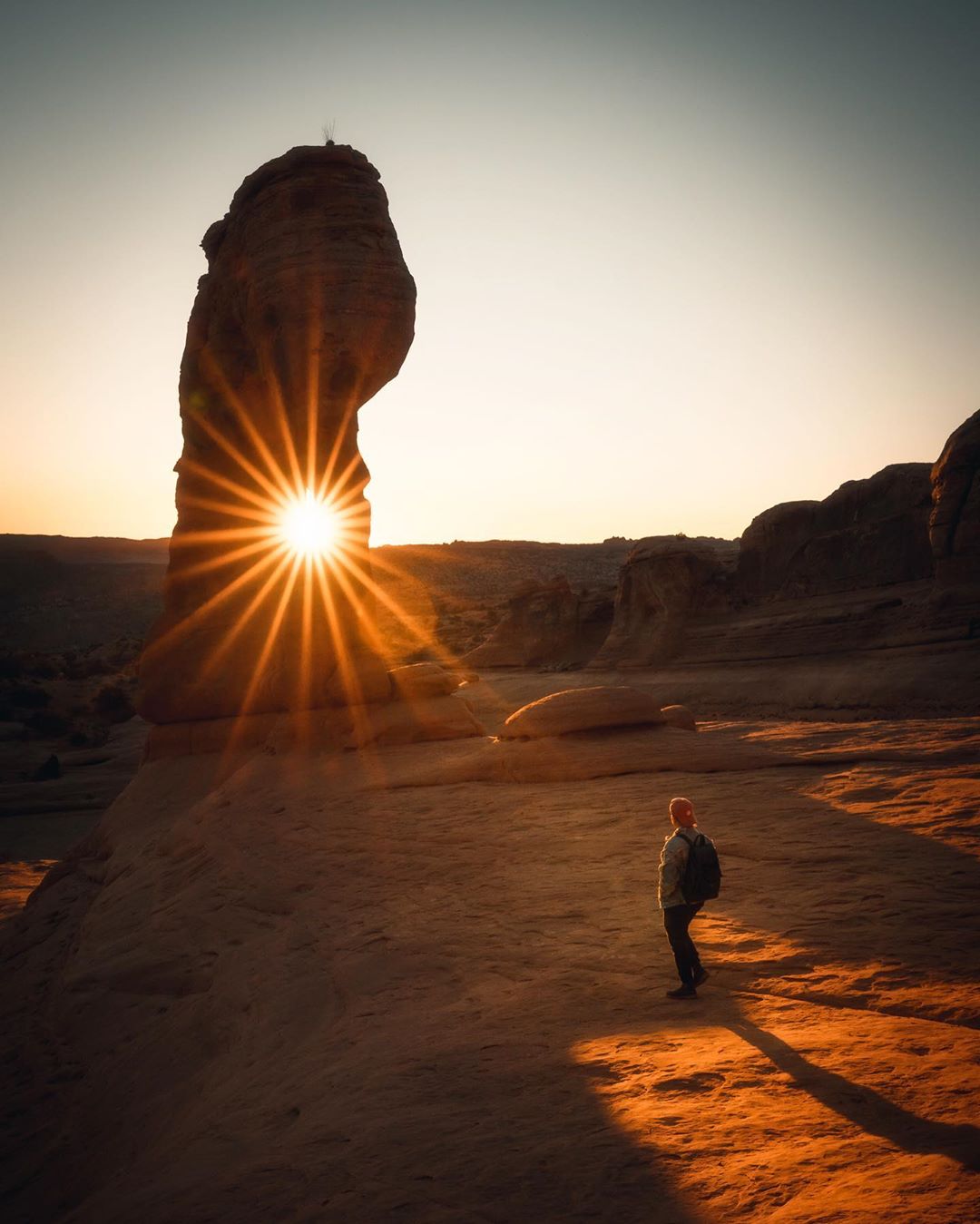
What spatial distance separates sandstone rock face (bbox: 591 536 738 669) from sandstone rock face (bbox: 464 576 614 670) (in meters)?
3.78

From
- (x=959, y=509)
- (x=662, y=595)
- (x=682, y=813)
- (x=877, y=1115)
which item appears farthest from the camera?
(x=662, y=595)

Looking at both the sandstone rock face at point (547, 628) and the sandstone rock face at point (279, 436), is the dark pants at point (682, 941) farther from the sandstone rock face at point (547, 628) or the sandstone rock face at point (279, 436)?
the sandstone rock face at point (547, 628)

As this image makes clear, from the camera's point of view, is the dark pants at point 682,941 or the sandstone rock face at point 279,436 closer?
the dark pants at point 682,941

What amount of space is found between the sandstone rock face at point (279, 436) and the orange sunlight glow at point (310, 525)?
4.5 inches

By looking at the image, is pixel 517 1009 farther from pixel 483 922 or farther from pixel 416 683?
pixel 416 683

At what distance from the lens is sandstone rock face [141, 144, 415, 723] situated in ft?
49.6

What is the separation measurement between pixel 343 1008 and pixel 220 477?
12.8 m

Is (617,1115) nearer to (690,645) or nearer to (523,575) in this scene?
(690,645)

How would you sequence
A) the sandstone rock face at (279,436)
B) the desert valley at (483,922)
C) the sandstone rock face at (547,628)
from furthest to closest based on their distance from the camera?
1. the sandstone rock face at (547,628)
2. the sandstone rock face at (279,436)
3. the desert valley at (483,922)

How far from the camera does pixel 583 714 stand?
43.4 feet

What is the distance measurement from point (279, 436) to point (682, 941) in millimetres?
13299

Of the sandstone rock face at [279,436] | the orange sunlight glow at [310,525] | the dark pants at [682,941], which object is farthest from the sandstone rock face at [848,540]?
the dark pants at [682,941]

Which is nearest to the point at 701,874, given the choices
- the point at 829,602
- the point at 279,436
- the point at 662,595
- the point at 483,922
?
the point at 483,922

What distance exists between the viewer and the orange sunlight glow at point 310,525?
639 inches
